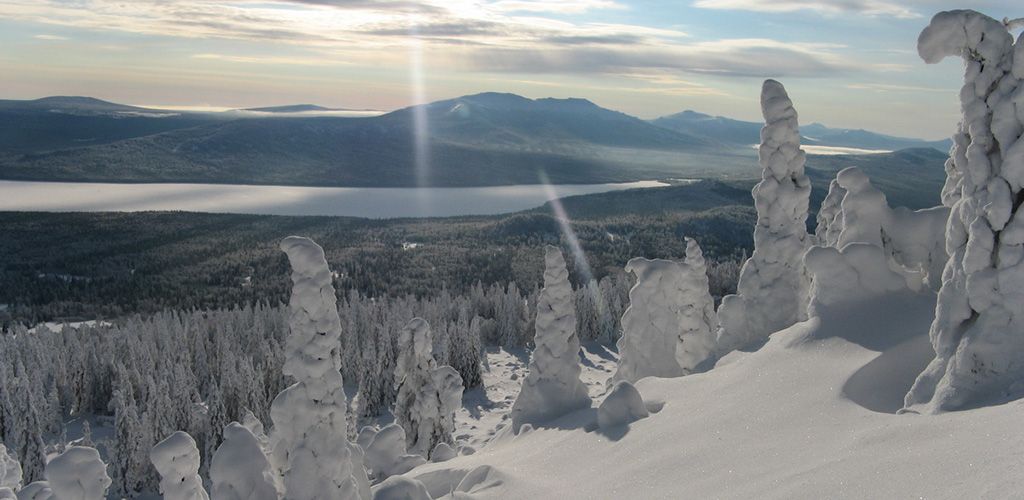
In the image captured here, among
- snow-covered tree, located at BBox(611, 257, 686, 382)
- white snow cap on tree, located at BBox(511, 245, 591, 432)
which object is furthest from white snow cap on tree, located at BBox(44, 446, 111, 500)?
snow-covered tree, located at BBox(611, 257, 686, 382)

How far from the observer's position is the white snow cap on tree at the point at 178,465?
6531 mm

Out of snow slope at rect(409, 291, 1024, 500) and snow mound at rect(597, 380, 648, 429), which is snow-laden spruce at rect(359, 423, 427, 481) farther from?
snow mound at rect(597, 380, 648, 429)

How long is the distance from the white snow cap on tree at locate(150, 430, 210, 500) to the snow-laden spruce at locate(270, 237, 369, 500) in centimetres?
82

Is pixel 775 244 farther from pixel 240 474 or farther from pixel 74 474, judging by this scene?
pixel 74 474

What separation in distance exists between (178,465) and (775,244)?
30.6 feet

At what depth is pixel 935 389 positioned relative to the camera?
6.21m

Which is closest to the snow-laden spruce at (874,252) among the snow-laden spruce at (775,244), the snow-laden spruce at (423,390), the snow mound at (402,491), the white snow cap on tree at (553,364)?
the snow-laden spruce at (775,244)

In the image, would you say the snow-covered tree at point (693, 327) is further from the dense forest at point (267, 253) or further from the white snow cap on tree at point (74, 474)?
the dense forest at point (267, 253)

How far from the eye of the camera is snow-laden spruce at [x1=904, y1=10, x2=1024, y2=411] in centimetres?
594

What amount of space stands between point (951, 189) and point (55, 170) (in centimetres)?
17512

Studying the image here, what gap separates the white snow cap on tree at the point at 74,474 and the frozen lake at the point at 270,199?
89165mm

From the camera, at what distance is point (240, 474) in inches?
278

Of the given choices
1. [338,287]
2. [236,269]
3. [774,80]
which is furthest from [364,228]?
[774,80]

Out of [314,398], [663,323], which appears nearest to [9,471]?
[314,398]
